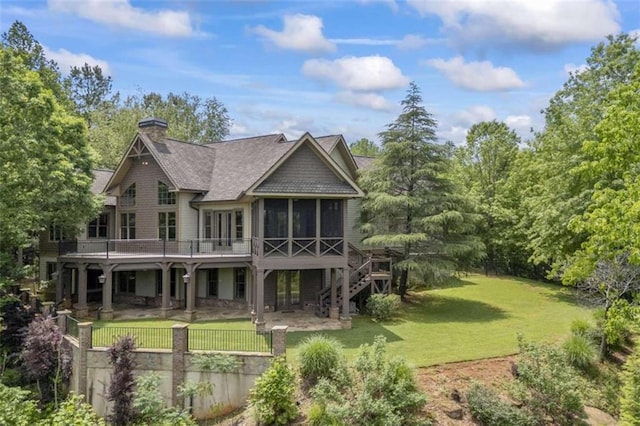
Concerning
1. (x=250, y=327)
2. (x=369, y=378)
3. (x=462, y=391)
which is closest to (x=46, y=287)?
(x=250, y=327)

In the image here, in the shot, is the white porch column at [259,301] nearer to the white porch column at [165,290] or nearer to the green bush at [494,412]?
the white porch column at [165,290]

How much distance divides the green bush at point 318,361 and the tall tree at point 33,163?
1266 cm

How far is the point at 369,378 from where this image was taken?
12.9 metres

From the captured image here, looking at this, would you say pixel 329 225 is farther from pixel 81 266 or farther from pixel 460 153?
pixel 460 153

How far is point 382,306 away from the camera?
20984 mm

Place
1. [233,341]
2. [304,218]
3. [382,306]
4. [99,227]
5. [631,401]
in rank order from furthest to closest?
[99,227] < [304,218] < [382,306] < [233,341] < [631,401]

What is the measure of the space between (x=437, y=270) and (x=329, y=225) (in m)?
5.72

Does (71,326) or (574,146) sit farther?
(574,146)

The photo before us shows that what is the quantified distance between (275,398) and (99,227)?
1958 centimetres

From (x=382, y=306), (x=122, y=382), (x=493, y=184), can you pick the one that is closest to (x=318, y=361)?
(x=122, y=382)

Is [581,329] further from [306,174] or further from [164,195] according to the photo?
[164,195]

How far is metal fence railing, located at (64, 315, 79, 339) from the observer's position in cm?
1651

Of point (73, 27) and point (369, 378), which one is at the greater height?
point (73, 27)

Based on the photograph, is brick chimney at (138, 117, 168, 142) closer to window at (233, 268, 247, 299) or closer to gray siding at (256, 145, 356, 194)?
window at (233, 268, 247, 299)
